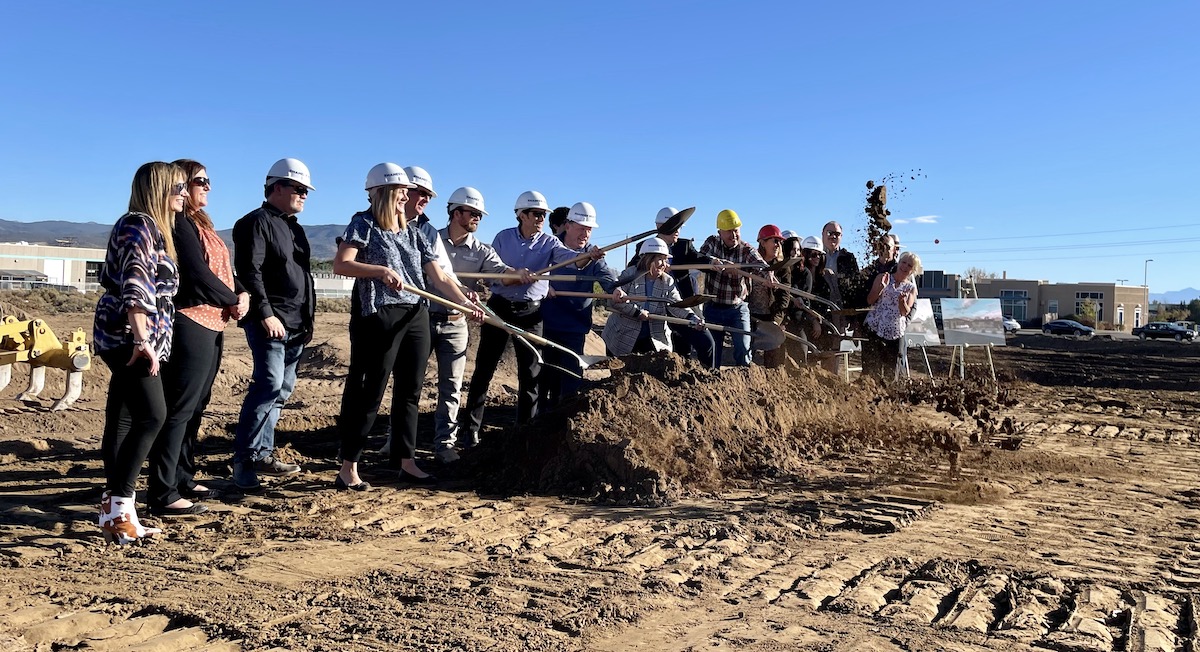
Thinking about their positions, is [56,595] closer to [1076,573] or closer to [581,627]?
[581,627]

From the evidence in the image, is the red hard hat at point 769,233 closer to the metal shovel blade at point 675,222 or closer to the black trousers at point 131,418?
the metal shovel blade at point 675,222

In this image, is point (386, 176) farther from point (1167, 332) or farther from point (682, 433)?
point (1167, 332)

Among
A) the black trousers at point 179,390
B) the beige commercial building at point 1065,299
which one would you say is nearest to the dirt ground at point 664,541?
the black trousers at point 179,390

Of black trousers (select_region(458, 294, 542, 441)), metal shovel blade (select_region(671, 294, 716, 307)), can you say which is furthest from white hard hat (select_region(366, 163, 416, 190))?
metal shovel blade (select_region(671, 294, 716, 307))

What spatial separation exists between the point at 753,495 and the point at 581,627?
249 cm

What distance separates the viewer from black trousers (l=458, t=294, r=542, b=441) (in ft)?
21.7

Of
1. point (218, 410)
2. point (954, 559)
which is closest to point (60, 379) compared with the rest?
point (218, 410)

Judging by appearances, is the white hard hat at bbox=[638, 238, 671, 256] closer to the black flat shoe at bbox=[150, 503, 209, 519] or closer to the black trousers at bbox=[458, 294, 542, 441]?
the black trousers at bbox=[458, 294, 542, 441]

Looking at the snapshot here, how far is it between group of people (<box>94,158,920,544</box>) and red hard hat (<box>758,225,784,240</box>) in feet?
0.05

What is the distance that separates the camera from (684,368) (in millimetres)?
6840

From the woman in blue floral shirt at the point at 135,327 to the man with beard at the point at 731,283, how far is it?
463 centimetres

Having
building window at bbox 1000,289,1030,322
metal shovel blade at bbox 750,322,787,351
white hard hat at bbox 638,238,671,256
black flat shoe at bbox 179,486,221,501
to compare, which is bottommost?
black flat shoe at bbox 179,486,221,501

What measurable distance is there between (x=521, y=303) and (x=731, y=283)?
2.09m

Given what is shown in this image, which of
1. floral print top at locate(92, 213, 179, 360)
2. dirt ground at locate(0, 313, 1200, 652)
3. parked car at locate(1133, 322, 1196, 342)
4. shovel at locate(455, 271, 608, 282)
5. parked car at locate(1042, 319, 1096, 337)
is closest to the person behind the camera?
dirt ground at locate(0, 313, 1200, 652)
